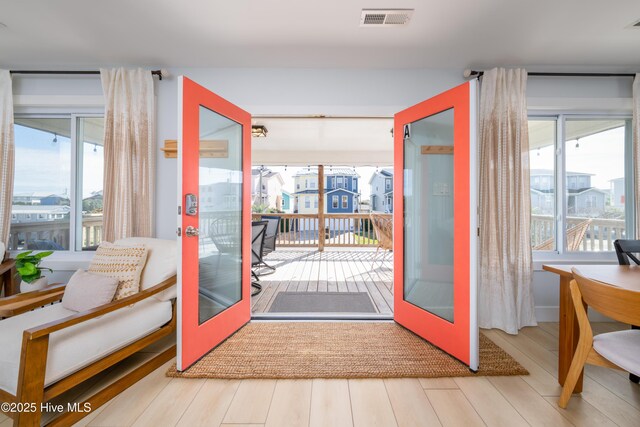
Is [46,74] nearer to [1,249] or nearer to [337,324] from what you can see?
[1,249]

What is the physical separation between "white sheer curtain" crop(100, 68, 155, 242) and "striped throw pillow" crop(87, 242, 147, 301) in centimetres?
51

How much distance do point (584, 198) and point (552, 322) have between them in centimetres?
136

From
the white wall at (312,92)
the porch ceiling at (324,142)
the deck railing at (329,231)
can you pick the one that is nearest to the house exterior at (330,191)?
the deck railing at (329,231)

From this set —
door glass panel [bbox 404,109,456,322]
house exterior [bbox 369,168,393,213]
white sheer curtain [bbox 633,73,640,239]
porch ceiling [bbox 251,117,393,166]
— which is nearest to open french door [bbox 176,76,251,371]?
door glass panel [bbox 404,109,456,322]

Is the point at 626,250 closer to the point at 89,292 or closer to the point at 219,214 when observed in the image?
the point at 219,214

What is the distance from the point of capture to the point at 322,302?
3.27 m

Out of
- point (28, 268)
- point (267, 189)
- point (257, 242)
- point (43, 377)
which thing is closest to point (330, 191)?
point (267, 189)

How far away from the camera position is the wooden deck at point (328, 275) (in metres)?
3.45

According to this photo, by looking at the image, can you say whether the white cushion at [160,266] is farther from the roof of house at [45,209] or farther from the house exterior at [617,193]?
the house exterior at [617,193]

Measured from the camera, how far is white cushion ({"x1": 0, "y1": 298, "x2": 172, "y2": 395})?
141 centimetres

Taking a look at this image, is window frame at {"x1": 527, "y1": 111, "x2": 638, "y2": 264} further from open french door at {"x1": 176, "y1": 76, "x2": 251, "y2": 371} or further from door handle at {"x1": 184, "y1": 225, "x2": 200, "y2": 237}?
door handle at {"x1": 184, "y1": 225, "x2": 200, "y2": 237}

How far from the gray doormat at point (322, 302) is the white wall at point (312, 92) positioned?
1391 millimetres

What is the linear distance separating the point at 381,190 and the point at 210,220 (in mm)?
6050

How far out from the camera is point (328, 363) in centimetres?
203
